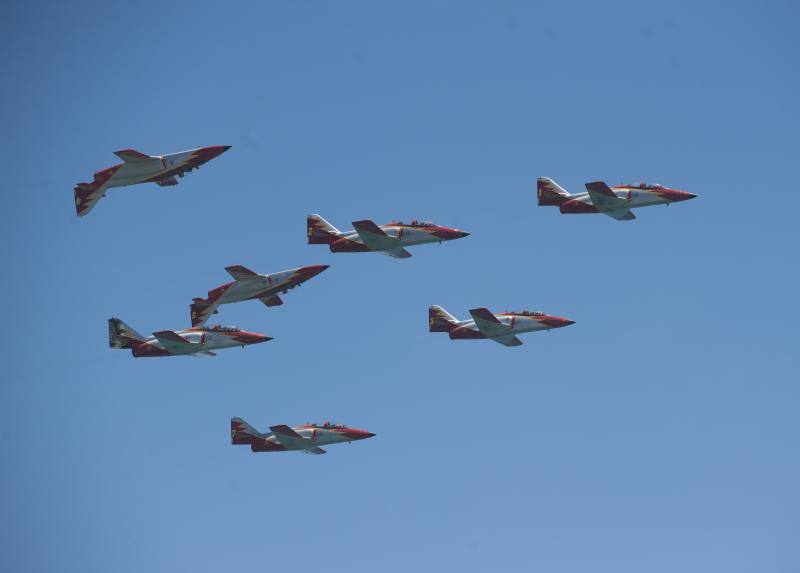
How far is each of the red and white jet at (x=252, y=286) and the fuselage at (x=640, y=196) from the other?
27504mm

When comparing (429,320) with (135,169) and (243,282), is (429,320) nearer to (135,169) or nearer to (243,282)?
(243,282)

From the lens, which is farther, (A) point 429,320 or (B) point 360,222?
(A) point 429,320

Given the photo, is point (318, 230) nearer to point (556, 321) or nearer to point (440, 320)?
point (440, 320)

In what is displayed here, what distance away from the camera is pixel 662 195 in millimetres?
138250

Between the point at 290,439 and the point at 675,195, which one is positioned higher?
the point at 675,195

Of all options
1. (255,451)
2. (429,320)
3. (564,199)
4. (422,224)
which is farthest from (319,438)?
(564,199)

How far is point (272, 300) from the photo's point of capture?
141m

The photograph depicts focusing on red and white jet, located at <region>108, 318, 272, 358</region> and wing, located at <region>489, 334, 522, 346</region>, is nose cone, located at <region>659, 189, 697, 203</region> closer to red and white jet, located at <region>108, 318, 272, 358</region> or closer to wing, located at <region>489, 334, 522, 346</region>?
wing, located at <region>489, 334, 522, 346</region>

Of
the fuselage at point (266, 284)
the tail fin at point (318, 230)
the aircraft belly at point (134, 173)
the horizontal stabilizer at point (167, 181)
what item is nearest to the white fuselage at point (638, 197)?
the tail fin at point (318, 230)

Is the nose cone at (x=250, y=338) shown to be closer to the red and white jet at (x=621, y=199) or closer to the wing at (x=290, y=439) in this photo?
the wing at (x=290, y=439)

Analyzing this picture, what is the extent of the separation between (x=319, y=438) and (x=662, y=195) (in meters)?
45.2

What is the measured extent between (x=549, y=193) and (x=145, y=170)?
41280 millimetres

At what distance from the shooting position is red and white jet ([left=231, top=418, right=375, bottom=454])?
148 metres

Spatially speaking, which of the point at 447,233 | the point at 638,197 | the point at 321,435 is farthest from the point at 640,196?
the point at 321,435
